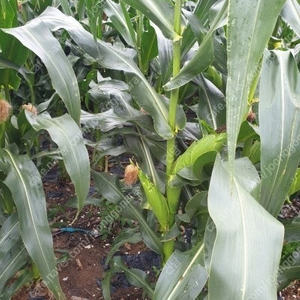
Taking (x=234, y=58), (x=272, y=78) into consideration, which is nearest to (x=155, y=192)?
(x=272, y=78)

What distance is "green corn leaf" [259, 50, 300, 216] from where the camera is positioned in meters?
0.66

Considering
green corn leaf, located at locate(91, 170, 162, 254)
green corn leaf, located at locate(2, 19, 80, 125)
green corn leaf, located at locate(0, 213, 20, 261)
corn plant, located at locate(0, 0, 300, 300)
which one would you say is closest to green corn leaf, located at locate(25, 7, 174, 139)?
corn plant, located at locate(0, 0, 300, 300)

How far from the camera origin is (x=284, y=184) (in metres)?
0.68

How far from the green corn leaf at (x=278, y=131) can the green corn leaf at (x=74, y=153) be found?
38 centimetres

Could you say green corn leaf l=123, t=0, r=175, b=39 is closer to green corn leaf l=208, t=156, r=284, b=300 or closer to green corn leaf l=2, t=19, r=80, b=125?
green corn leaf l=2, t=19, r=80, b=125

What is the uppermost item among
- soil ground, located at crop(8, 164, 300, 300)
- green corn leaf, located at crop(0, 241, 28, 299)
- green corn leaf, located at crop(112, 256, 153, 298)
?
green corn leaf, located at crop(0, 241, 28, 299)

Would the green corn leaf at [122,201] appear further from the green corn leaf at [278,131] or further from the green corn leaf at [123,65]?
the green corn leaf at [278,131]

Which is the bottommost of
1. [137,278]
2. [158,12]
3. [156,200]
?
[137,278]

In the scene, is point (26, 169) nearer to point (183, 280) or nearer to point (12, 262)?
point (12, 262)

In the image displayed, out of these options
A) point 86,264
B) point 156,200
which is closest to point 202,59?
point 156,200

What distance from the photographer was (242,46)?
16.6 inches

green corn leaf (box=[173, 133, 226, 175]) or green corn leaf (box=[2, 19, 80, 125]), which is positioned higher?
green corn leaf (box=[2, 19, 80, 125])

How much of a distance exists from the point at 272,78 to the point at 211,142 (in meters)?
0.18

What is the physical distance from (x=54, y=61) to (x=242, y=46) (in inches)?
21.4
